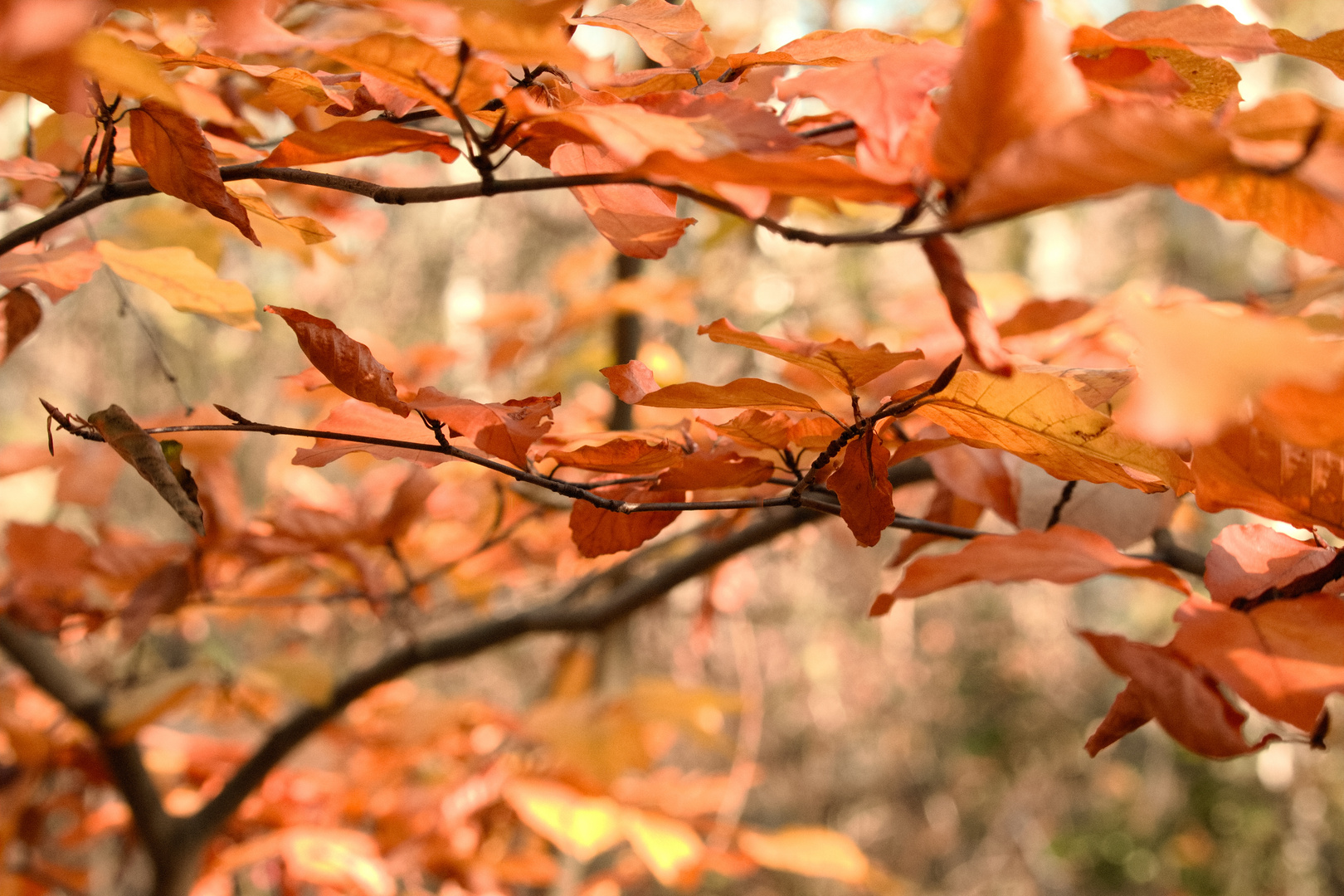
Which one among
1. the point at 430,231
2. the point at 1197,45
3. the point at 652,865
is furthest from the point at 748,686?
the point at 430,231

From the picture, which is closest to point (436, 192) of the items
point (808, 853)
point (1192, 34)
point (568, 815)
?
point (1192, 34)

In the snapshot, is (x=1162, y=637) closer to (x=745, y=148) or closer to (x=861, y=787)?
(x=861, y=787)

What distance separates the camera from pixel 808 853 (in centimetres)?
92

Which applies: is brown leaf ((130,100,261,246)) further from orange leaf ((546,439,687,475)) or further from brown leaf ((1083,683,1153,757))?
brown leaf ((1083,683,1153,757))

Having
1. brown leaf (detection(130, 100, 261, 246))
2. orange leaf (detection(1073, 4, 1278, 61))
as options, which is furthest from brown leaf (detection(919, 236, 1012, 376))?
brown leaf (detection(130, 100, 261, 246))

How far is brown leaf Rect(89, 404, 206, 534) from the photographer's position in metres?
0.31

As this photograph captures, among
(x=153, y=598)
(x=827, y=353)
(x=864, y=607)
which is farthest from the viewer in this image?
(x=864, y=607)

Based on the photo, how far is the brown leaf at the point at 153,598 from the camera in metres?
0.59

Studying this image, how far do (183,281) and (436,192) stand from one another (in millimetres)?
229

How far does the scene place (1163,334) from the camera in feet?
0.52

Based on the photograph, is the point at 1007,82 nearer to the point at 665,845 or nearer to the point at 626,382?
the point at 626,382

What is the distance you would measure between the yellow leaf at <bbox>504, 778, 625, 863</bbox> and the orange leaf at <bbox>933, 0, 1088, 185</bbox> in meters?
0.75

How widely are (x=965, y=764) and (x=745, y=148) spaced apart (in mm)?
3837

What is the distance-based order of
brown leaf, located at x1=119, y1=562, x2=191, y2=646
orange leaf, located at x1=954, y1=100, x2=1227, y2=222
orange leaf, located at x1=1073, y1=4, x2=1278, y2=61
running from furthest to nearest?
brown leaf, located at x1=119, y1=562, x2=191, y2=646 < orange leaf, located at x1=1073, y1=4, x2=1278, y2=61 < orange leaf, located at x1=954, y1=100, x2=1227, y2=222
